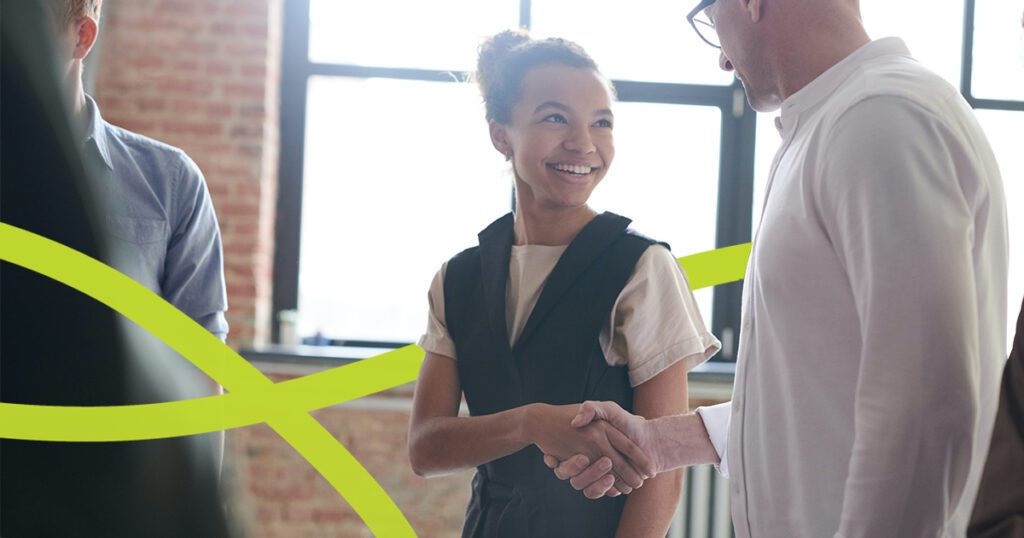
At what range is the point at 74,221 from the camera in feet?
1.78

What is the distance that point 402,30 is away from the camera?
425 centimetres

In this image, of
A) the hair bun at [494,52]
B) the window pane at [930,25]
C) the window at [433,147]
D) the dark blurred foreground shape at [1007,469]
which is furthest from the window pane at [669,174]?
the dark blurred foreground shape at [1007,469]

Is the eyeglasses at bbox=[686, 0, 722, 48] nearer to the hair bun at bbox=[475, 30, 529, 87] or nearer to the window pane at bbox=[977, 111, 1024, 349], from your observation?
the hair bun at bbox=[475, 30, 529, 87]

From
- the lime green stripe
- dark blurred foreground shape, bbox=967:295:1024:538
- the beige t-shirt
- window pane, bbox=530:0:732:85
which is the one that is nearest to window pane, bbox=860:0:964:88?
window pane, bbox=530:0:732:85

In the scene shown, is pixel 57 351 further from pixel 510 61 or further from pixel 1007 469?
pixel 510 61

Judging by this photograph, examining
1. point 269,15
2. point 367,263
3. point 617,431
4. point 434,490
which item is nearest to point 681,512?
point 434,490

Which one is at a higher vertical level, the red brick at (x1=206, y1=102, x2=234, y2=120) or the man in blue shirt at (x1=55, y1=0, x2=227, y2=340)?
the red brick at (x1=206, y1=102, x2=234, y2=120)

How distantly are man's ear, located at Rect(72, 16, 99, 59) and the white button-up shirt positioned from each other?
1.04 meters

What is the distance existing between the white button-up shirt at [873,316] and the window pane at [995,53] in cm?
354

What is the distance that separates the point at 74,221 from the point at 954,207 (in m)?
0.85

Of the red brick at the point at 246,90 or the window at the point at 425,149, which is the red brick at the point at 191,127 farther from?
the window at the point at 425,149

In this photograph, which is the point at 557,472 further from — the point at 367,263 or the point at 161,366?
the point at 367,263

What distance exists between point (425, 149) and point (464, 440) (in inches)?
105

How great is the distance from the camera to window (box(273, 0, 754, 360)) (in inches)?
166
